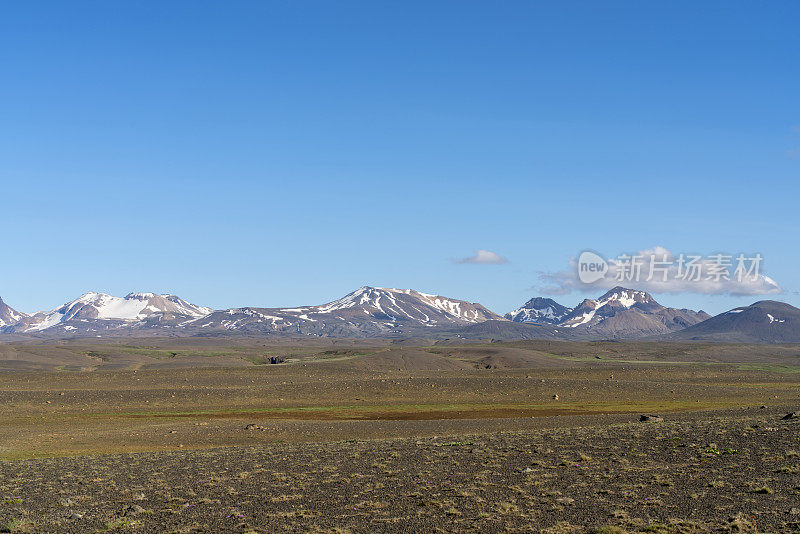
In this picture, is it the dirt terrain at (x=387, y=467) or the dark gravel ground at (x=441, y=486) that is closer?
the dark gravel ground at (x=441, y=486)

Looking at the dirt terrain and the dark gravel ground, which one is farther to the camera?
the dirt terrain

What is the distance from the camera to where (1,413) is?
191ft

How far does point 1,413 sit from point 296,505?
45435 mm

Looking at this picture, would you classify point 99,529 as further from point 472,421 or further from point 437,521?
point 472,421

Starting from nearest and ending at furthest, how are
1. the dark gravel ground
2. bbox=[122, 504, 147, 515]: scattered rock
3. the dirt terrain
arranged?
the dark gravel ground → the dirt terrain → bbox=[122, 504, 147, 515]: scattered rock

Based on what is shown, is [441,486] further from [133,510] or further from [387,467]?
[133,510]

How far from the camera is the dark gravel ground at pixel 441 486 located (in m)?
19.8

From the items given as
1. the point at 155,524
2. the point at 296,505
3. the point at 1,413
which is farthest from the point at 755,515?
the point at 1,413

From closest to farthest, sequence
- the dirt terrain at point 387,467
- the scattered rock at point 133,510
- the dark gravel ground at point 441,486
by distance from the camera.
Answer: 1. the dark gravel ground at point 441,486
2. the dirt terrain at point 387,467
3. the scattered rock at point 133,510

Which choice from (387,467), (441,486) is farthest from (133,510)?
(387,467)

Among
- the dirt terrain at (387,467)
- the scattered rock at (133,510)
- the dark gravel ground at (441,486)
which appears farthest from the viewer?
the scattered rock at (133,510)

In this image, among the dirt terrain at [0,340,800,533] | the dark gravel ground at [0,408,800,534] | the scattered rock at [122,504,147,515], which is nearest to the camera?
the dark gravel ground at [0,408,800,534]

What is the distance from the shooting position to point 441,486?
24.5 meters

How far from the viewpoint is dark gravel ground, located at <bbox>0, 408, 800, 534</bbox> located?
19766 millimetres
